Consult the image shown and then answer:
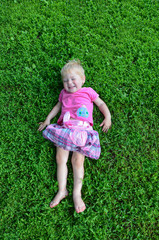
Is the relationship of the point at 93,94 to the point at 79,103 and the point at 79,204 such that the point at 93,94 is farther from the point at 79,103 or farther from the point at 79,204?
the point at 79,204

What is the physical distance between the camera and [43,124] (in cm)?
369

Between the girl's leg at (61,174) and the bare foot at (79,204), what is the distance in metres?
0.20

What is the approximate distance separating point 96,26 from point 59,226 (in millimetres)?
4016

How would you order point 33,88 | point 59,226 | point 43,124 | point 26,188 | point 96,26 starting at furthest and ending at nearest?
point 96,26, point 33,88, point 43,124, point 26,188, point 59,226

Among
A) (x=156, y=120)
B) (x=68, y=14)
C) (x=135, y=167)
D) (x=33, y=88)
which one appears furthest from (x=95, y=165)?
(x=68, y=14)

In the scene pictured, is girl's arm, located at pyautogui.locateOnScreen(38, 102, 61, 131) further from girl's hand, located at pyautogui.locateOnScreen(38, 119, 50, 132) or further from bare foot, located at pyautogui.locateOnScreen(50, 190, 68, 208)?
bare foot, located at pyautogui.locateOnScreen(50, 190, 68, 208)

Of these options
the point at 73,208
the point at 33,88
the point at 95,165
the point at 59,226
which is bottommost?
the point at 59,226

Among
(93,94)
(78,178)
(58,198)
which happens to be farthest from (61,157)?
(93,94)

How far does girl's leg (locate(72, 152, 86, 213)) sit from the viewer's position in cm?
313

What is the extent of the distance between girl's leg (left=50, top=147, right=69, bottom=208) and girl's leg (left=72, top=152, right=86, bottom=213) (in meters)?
0.15

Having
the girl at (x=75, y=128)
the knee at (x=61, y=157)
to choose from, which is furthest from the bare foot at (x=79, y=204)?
the knee at (x=61, y=157)

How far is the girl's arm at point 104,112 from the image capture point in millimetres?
3662

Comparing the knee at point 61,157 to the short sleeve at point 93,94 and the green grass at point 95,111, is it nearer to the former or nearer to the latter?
the green grass at point 95,111

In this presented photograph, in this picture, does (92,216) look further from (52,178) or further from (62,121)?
(62,121)
